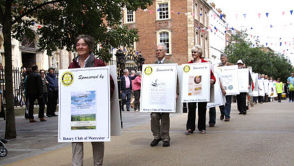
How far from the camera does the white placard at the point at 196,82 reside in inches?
360

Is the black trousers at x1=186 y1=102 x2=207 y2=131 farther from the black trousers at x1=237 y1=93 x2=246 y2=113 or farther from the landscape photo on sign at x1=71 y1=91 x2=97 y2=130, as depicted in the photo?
the black trousers at x1=237 y1=93 x2=246 y2=113

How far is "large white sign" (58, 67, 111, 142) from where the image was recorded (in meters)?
5.11

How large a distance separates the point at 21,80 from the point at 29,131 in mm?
9606

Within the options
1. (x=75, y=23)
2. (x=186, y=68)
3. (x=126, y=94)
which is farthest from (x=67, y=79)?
(x=126, y=94)

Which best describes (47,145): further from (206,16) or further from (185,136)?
(206,16)

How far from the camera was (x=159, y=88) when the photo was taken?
7828mm

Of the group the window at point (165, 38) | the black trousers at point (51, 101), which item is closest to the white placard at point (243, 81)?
the black trousers at point (51, 101)

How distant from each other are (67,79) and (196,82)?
4.62 metres

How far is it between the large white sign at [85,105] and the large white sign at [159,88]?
2682 mm

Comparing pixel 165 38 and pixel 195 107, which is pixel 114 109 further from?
pixel 165 38

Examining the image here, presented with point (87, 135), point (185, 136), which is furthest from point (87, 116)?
point (185, 136)

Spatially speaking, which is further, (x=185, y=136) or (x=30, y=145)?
(x=185, y=136)

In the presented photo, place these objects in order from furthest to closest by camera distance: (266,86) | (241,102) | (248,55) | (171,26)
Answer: (248,55)
(171,26)
(266,86)
(241,102)

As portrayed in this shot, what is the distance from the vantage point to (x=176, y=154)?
21.9 feet
